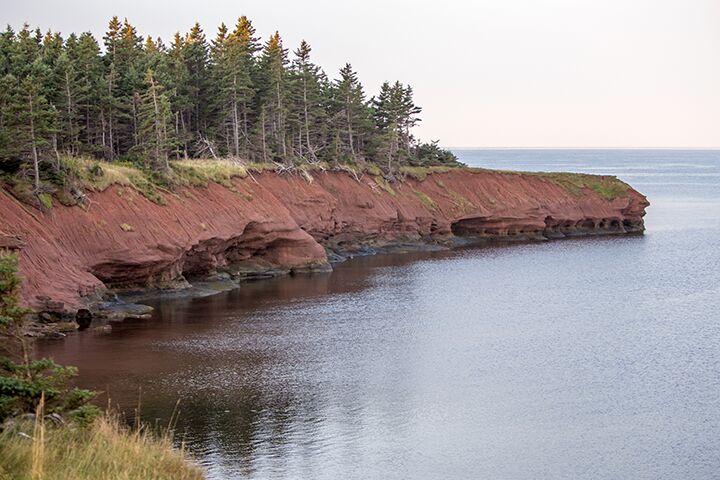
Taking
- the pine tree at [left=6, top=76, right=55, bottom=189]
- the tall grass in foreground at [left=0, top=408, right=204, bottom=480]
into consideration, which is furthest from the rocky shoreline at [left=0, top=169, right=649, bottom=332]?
the tall grass in foreground at [left=0, top=408, right=204, bottom=480]

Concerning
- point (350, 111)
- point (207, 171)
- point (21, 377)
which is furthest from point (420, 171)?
point (21, 377)

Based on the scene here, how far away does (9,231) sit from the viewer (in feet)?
139

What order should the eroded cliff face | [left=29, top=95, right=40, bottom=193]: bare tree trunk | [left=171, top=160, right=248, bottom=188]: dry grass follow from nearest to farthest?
the eroded cliff face
[left=29, top=95, right=40, bottom=193]: bare tree trunk
[left=171, top=160, right=248, bottom=188]: dry grass

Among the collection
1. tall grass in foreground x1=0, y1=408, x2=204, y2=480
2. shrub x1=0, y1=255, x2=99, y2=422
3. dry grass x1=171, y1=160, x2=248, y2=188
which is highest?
dry grass x1=171, y1=160, x2=248, y2=188

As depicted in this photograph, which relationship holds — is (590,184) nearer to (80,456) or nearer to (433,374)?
(433,374)

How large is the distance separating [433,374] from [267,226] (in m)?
29.4

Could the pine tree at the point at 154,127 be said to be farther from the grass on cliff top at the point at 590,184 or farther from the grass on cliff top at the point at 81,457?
the grass on cliff top at the point at 590,184

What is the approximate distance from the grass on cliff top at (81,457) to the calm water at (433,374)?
809 cm

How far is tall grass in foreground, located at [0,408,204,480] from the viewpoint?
12.8m

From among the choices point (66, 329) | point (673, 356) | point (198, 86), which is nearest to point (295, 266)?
point (198, 86)

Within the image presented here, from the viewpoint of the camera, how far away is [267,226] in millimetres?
62562

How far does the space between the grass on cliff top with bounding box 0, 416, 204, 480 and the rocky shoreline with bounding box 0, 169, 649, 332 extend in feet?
87.5

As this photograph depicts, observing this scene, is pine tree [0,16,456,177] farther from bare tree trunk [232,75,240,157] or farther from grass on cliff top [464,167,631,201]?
grass on cliff top [464,167,631,201]

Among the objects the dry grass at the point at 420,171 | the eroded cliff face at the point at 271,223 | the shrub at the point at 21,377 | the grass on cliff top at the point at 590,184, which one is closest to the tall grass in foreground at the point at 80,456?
the shrub at the point at 21,377
